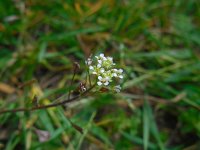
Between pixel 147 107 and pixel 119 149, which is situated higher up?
pixel 147 107

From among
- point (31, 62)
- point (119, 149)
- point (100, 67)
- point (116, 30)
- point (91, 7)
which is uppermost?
point (91, 7)

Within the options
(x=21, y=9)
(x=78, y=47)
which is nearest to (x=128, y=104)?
(x=78, y=47)

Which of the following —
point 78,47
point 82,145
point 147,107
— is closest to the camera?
point 82,145

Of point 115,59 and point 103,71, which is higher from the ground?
point 115,59

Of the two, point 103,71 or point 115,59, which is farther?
point 115,59

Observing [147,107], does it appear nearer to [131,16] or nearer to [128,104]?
[128,104]

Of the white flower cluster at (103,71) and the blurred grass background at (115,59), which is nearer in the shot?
A: the white flower cluster at (103,71)

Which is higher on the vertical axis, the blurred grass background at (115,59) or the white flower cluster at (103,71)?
the blurred grass background at (115,59)

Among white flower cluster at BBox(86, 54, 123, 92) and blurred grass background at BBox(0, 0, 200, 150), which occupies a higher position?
blurred grass background at BBox(0, 0, 200, 150)
